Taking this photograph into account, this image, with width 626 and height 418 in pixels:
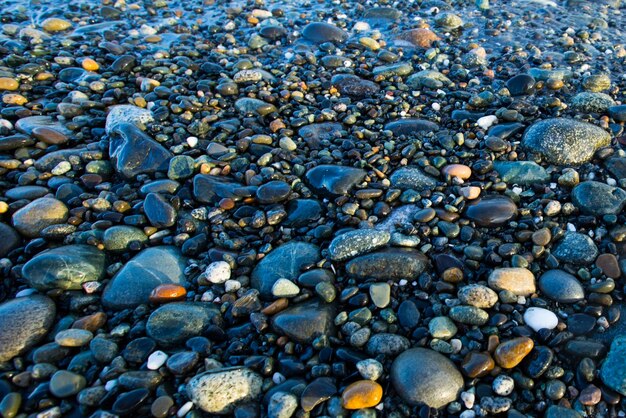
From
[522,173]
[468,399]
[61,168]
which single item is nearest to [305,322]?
[468,399]

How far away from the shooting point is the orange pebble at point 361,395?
2.64 m

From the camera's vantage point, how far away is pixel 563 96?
5293mm

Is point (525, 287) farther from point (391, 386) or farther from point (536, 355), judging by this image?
point (391, 386)

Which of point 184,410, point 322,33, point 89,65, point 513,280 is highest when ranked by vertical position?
point 322,33

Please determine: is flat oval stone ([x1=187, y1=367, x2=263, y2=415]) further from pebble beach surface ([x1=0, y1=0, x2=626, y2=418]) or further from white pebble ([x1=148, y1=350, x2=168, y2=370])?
white pebble ([x1=148, y1=350, x2=168, y2=370])

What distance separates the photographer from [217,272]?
11.3 ft

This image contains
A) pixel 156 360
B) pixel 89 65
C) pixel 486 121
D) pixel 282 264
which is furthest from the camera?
pixel 89 65

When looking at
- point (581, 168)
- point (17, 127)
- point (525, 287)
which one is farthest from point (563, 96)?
point (17, 127)

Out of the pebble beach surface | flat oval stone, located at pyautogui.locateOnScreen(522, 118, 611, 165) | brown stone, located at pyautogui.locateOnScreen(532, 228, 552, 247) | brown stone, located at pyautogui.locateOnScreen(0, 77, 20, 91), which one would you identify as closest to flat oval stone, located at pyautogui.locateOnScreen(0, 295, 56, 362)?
the pebble beach surface

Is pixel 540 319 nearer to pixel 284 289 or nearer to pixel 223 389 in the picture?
pixel 284 289

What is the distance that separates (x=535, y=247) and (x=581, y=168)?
1271 mm

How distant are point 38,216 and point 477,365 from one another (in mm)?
3620

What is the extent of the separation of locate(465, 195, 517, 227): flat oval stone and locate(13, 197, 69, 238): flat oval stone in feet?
11.5

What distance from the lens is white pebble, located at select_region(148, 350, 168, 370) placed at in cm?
286
